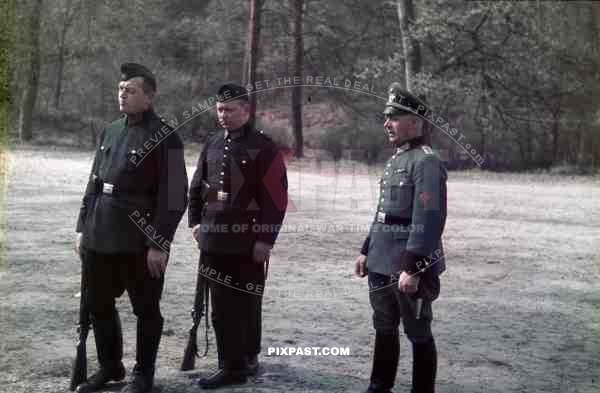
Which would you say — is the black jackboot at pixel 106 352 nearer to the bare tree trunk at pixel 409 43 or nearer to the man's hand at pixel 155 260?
the man's hand at pixel 155 260

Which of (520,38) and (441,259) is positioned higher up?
(520,38)

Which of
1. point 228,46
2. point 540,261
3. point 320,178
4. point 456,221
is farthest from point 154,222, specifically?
point 228,46

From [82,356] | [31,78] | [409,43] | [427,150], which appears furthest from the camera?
[31,78]

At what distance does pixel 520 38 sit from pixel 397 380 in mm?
18274

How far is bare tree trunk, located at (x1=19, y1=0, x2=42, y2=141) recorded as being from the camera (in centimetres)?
2700

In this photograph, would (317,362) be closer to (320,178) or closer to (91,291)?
(91,291)

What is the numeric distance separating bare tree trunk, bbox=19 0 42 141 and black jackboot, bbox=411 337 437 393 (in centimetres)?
2592

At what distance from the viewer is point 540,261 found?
28.5 ft

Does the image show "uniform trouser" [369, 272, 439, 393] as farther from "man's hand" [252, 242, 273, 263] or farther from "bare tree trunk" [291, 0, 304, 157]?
"bare tree trunk" [291, 0, 304, 157]

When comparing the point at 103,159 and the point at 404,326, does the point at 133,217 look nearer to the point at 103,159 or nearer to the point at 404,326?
the point at 103,159

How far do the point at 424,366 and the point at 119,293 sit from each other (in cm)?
167

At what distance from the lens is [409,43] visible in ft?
70.4

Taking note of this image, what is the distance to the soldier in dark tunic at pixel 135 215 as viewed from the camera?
3881 millimetres

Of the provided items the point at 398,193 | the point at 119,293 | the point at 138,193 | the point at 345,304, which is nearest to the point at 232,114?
the point at 138,193
